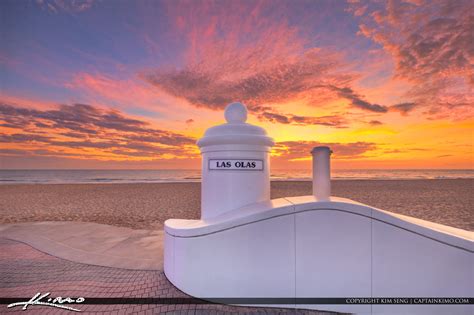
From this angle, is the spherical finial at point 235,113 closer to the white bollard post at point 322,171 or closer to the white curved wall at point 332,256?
the white bollard post at point 322,171

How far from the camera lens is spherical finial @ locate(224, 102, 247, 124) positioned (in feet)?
12.8

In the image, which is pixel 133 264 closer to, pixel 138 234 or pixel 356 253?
pixel 138 234

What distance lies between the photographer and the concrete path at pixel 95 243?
188 inches

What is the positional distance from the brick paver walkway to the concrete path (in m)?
0.27

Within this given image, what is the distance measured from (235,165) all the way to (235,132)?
0.51 metres

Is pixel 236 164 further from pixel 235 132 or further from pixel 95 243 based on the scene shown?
pixel 95 243

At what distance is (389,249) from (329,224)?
0.78 metres

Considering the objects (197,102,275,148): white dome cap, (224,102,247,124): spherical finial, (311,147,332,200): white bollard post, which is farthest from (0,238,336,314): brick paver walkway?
(224,102,247,124): spherical finial

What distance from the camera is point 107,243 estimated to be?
5.86 m

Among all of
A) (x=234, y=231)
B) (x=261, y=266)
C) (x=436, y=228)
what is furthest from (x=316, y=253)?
(x=436, y=228)

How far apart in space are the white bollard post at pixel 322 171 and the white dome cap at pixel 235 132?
2.42 feet

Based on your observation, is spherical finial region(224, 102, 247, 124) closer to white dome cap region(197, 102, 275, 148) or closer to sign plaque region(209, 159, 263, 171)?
white dome cap region(197, 102, 275, 148)

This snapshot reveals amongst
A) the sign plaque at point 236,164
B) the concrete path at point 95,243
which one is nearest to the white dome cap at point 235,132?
the sign plaque at point 236,164

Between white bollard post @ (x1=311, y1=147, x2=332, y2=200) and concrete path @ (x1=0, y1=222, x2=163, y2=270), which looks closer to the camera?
white bollard post @ (x1=311, y1=147, x2=332, y2=200)
